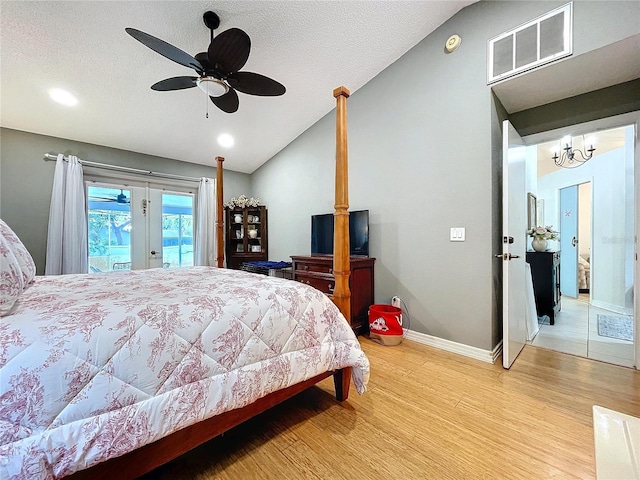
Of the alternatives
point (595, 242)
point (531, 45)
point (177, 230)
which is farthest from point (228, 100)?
point (595, 242)

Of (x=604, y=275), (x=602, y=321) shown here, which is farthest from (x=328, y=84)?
(x=604, y=275)

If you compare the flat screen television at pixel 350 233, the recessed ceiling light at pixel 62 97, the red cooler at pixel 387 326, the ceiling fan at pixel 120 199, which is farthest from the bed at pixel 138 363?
the ceiling fan at pixel 120 199

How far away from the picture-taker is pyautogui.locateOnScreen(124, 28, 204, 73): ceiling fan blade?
1.56 metres

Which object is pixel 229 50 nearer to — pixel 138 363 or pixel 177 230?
pixel 138 363

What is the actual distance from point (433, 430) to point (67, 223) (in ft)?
14.0

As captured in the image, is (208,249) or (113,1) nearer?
(113,1)

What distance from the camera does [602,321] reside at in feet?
10.8

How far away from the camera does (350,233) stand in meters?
3.21

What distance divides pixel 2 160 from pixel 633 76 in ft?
20.0

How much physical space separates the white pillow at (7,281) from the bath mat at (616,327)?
4579mm

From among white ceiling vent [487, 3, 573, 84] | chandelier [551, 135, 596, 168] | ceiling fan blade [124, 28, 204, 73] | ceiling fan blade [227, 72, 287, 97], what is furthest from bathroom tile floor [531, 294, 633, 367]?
ceiling fan blade [124, 28, 204, 73]

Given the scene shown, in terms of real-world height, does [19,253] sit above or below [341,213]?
below

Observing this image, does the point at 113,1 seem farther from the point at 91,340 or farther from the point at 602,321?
the point at 602,321

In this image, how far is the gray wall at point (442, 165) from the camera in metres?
2.28
